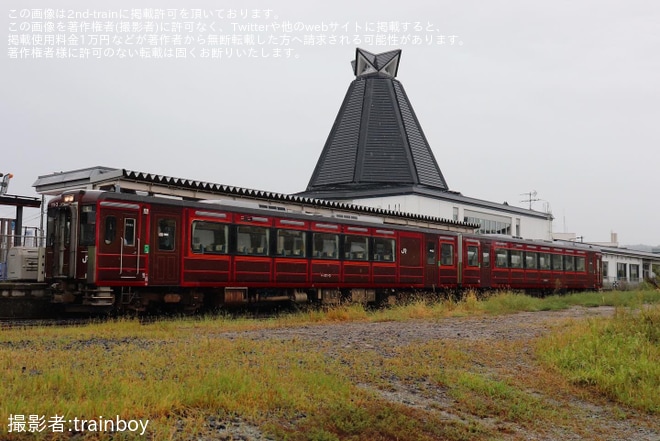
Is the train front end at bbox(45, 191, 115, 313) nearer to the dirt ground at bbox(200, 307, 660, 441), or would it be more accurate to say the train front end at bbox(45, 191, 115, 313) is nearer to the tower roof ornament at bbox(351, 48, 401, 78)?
the dirt ground at bbox(200, 307, 660, 441)

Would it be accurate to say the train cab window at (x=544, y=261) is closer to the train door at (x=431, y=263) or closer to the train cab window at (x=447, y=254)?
the train cab window at (x=447, y=254)

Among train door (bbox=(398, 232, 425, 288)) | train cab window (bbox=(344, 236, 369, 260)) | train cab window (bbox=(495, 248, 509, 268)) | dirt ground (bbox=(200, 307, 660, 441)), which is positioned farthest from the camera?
train cab window (bbox=(495, 248, 509, 268))

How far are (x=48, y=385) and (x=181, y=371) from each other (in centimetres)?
174

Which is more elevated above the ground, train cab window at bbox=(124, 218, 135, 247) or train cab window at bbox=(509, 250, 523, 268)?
train cab window at bbox=(124, 218, 135, 247)

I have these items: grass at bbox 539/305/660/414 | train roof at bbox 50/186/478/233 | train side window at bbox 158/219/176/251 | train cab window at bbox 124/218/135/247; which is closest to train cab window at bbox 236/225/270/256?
train roof at bbox 50/186/478/233

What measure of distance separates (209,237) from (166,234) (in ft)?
5.00

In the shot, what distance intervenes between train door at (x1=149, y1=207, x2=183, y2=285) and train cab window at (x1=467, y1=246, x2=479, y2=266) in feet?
55.6

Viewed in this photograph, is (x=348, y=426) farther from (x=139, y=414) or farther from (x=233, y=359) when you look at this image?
(x=233, y=359)

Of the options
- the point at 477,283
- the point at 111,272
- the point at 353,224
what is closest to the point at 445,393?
the point at 111,272

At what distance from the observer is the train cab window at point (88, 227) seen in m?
16.9

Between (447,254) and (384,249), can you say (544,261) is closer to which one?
(447,254)

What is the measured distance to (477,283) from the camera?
31.3 m

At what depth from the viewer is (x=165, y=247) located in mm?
18281

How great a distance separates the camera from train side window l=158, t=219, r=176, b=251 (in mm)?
18172
